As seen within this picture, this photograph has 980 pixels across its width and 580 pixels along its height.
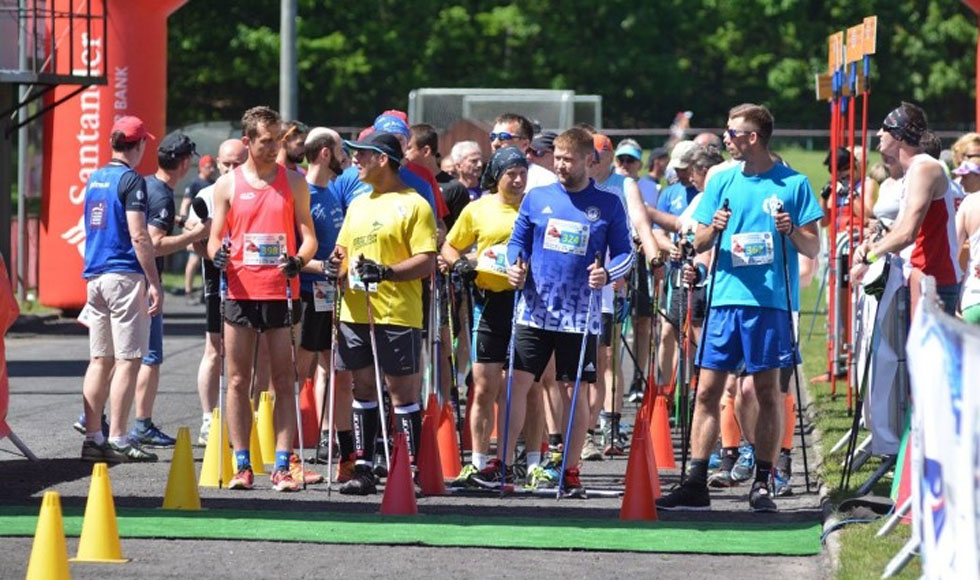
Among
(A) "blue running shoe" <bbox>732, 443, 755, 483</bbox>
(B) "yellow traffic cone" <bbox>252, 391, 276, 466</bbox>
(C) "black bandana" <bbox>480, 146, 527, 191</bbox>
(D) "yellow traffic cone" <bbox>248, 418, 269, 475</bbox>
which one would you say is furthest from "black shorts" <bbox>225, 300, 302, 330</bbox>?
(A) "blue running shoe" <bbox>732, 443, 755, 483</bbox>

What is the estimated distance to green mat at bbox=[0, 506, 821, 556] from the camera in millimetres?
9188

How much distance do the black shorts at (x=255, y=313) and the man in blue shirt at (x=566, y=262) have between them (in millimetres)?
1279

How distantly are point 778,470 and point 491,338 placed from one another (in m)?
1.80

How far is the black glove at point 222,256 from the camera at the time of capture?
427 inches

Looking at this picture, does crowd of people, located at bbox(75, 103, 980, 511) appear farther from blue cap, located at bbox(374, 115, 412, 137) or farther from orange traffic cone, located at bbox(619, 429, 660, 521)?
orange traffic cone, located at bbox(619, 429, 660, 521)

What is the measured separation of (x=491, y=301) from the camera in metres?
11.4

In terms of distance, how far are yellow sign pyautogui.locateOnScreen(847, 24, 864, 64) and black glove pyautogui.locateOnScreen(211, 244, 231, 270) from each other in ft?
18.6

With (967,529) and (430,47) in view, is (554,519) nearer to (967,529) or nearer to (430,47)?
(967,529)

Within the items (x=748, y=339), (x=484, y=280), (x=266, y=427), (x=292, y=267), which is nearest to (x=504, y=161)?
(x=484, y=280)

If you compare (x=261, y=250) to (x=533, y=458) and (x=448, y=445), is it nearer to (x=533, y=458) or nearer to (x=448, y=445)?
(x=448, y=445)

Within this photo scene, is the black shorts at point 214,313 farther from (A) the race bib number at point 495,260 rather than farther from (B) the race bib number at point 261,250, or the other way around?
(A) the race bib number at point 495,260

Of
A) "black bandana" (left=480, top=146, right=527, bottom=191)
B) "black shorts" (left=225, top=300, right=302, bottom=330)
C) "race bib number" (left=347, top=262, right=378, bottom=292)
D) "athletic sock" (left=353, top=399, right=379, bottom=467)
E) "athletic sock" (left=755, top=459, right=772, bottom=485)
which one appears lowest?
"athletic sock" (left=755, top=459, right=772, bottom=485)

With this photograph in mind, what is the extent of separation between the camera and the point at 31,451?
496 inches

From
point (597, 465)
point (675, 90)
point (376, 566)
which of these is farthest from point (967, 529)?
point (675, 90)
